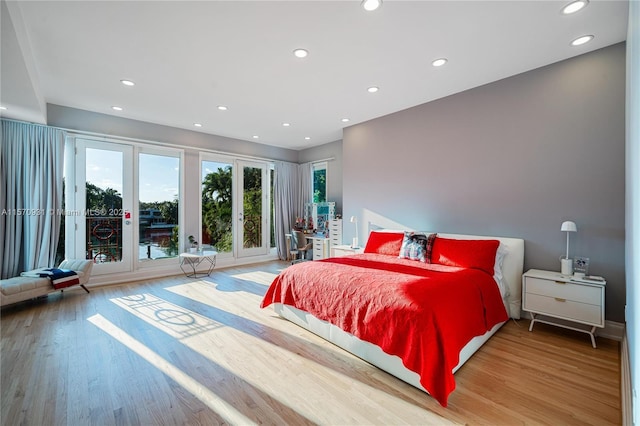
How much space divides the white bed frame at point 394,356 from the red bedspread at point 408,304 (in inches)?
4.2

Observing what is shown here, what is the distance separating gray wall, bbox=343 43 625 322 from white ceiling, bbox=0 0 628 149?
268 mm

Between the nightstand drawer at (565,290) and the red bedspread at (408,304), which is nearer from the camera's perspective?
the red bedspread at (408,304)

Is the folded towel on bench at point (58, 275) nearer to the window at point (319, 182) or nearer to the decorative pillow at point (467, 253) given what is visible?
the window at point (319, 182)

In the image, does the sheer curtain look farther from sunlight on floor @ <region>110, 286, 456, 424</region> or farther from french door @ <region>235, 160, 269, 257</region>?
sunlight on floor @ <region>110, 286, 456, 424</region>

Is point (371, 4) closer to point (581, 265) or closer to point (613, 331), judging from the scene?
point (581, 265)

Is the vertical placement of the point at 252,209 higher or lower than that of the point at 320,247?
higher

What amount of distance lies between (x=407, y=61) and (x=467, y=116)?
1.26 metres

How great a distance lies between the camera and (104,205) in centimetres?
450

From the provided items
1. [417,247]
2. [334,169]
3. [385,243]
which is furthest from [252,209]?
[417,247]

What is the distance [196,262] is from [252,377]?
3907mm

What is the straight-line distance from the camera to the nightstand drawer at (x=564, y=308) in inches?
94.8

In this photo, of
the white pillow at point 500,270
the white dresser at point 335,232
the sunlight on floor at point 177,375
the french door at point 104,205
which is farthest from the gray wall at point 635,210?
the french door at point 104,205

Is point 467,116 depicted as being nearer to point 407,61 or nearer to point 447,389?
point 407,61

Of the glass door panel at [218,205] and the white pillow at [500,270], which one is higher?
the glass door panel at [218,205]
